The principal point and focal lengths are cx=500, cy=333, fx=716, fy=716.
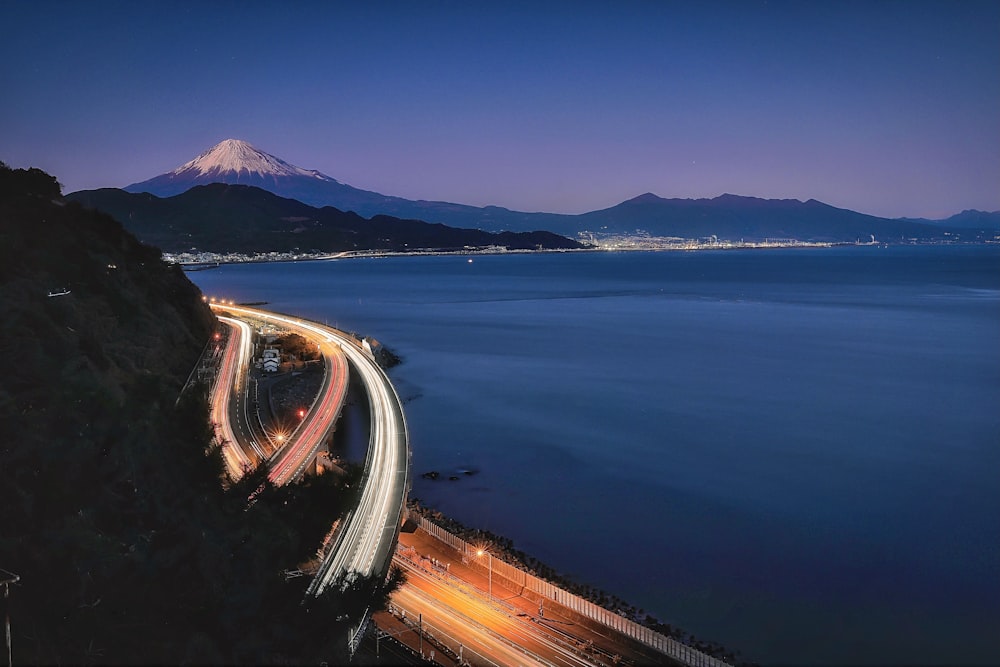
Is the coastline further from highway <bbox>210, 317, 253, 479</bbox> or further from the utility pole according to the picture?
the utility pole

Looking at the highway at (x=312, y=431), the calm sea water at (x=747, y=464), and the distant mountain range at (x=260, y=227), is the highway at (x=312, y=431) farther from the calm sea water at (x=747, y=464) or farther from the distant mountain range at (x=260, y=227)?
the distant mountain range at (x=260, y=227)

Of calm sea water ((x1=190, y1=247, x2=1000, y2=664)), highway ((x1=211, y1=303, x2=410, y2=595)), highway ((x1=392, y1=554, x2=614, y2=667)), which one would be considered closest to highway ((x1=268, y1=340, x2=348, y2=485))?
highway ((x1=211, y1=303, x2=410, y2=595))

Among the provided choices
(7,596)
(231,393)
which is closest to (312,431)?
(231,393)

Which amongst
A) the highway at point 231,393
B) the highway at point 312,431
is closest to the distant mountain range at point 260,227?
the highway at point 231,393

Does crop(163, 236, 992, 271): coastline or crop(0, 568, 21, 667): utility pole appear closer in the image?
crop(0, 568, 21, 667): utility pole

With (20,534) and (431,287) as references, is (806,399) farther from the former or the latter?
(431,287)

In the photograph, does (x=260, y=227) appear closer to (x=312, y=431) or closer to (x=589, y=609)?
(x=312, y=431)
